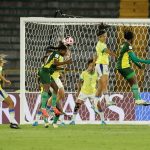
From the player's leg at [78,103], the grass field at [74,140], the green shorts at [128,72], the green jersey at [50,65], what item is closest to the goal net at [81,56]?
the player's leg at [78,103]

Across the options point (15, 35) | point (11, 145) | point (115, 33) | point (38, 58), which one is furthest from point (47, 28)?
point (11, 145)

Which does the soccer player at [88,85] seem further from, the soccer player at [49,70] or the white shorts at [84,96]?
the soccer player at [49,70]

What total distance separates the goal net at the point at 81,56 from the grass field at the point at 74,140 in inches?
163

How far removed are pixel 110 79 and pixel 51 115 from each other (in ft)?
11.2

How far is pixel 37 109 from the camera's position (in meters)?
19.5

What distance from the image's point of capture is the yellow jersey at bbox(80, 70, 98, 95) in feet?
61.2

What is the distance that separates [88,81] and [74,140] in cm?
635

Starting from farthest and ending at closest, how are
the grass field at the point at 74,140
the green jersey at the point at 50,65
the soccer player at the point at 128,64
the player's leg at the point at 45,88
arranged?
the soccer player at the point at 128,64 → the green jersey at the point at 50,65 → the player's leg at the point at 45,88 → the grass field at the point at 74,140

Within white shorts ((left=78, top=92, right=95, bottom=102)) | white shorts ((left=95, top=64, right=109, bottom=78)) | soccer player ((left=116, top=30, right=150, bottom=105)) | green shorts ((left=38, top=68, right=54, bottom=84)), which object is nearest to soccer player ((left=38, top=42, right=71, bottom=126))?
green shorts ((left=38, top=68, right=54, bottom=84))

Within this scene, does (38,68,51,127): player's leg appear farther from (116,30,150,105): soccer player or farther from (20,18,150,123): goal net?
(20,18,150,123): goal net

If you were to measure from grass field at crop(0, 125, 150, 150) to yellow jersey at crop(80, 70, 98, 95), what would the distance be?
394cm

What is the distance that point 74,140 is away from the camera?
12391 millimetres

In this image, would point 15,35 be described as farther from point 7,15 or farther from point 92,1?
point 92,1

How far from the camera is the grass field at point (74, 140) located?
11195mm
